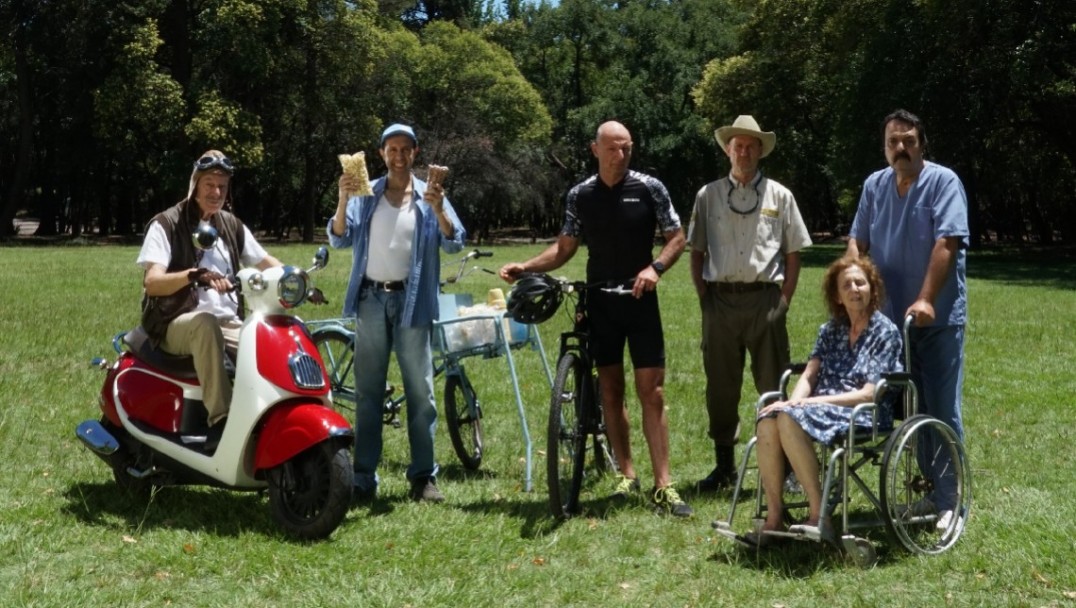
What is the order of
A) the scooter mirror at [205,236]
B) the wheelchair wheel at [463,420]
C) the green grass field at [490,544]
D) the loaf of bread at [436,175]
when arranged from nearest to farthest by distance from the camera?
the green grass field at [490,544]
the scooter mirror at [205,236]
the loaf of bread at [436,175]
the wheelchair wheel at [463,420]

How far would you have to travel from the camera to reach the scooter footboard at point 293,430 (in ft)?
19.7

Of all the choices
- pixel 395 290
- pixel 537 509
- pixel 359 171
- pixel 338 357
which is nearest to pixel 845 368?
pixel 537 509

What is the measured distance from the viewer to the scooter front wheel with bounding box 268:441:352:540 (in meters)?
5.95

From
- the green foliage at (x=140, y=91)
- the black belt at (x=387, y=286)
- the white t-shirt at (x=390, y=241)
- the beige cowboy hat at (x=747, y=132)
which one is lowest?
the black belt at (x=387, y=286)

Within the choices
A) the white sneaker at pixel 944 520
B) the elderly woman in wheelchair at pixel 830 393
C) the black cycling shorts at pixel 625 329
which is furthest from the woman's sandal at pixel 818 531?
the black cycling shorts at pixel 625 329

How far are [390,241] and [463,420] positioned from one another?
1.51 metres

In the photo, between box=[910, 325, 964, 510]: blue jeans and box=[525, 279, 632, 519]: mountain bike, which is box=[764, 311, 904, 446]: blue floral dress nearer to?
box=[910, 325, 964, 510]: blue jeans

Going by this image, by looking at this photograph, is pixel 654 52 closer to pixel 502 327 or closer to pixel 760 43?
pixel 760 43

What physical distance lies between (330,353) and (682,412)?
2.76m

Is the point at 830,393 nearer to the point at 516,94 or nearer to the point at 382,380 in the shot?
the point at 382,380

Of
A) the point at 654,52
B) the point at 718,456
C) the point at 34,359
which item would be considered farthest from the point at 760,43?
the point at 718,456

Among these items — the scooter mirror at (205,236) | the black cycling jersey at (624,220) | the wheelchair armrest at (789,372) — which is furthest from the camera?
the black cycling jersey at (624,220)

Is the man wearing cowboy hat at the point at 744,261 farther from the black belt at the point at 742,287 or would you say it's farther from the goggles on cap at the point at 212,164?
the goggles on cap at the point at 212,164

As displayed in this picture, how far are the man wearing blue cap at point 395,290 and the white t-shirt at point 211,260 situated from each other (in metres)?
0.49
